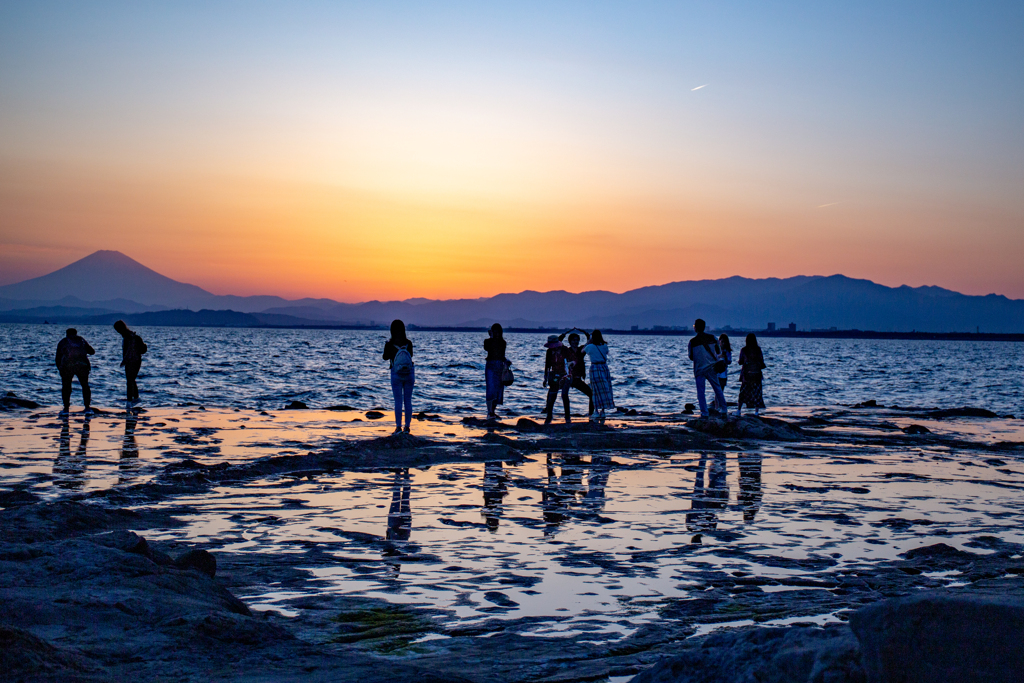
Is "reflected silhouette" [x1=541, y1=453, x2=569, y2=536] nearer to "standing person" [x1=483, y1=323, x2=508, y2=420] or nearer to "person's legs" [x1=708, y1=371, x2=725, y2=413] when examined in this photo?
"standing person" [x1=483, y1=323, x2=508, y2=420]

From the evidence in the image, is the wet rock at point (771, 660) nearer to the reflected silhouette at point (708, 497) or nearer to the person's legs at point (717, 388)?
the reflected silhouette at point (708, 497)

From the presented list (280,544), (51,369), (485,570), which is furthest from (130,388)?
(51,369)

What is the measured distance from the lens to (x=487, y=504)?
28.4ft

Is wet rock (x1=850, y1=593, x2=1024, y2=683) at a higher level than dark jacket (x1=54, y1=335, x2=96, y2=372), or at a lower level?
lower

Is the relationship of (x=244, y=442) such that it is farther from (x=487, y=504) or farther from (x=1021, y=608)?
(x=1021, y=608)

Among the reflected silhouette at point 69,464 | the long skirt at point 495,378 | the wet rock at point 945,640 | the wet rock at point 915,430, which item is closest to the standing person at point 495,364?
the long skirt at point 495,378

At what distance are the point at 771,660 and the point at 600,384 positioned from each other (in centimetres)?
1423

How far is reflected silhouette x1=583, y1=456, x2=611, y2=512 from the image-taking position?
28.9 ft

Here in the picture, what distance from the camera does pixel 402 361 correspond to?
1427cm

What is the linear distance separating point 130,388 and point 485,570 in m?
18.6

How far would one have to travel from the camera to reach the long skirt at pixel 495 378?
57.5 feet

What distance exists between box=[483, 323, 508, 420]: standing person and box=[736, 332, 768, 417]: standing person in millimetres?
6745

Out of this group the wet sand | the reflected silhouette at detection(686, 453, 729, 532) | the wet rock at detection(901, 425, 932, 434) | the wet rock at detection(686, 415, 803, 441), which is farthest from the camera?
the wet rock at detection(901, 425, 932, 434)

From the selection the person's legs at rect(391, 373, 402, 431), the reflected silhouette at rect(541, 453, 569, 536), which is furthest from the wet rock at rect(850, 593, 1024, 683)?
the person's legs at rect(391, 373, 402, 431)
